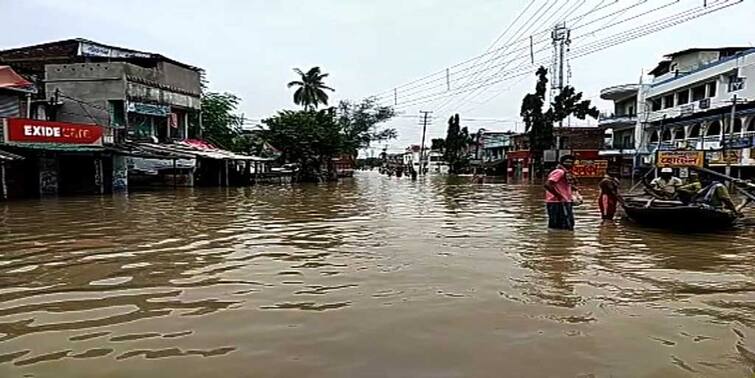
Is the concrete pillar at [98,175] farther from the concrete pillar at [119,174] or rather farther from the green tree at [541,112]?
the green tree at [541,112]

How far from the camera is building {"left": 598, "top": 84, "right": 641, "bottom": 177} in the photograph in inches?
1980

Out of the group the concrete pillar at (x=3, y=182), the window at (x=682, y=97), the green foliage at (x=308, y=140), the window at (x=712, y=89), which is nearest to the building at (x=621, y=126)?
the window at (x=682, y=97)

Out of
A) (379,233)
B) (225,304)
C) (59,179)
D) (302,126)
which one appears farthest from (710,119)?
(225,304)

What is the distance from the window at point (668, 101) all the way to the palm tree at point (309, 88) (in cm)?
3176

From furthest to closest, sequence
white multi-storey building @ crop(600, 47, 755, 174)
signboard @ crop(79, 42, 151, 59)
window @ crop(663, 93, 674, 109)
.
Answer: window @ crop(663, 93, 674, 109)
white multi-storey building @ crop(600, 47, 755, 174)
signboard @ crop(79, 42, 151, 59)

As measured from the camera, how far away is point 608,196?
15266 mm

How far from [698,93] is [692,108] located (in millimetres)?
2008

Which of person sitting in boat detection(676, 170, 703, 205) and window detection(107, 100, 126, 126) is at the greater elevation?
window detection(107, 100, 126, 126)

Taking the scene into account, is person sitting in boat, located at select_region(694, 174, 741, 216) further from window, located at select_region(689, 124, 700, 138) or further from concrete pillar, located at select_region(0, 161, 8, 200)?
window, located at select_region(689, 124, 700, 138)

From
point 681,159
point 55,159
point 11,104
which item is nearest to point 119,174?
point 55,159

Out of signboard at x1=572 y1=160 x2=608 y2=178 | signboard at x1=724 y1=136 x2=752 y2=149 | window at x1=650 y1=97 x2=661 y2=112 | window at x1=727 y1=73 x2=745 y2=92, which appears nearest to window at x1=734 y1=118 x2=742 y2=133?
window at x1=727 y1=73 x2=745 y2=92

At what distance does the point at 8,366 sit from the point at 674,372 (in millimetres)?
4648

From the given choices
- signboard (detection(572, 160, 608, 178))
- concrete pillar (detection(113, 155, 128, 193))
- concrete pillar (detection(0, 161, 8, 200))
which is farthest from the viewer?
signboard (detection(572, 160, 608, 178))

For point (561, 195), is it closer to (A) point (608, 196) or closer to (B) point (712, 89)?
(A) point (608, 196)
